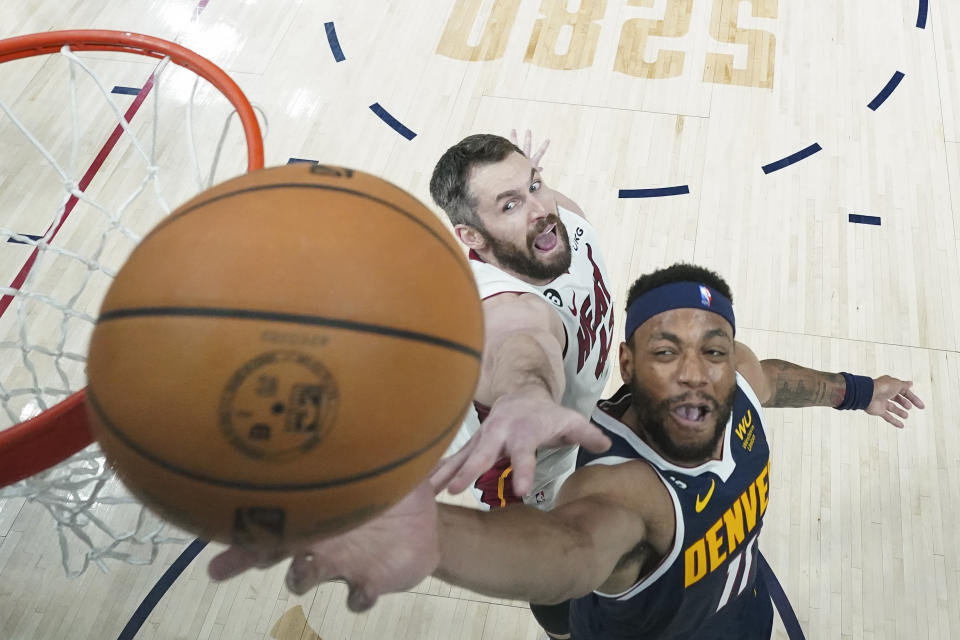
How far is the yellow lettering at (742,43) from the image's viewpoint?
4488 millimetres

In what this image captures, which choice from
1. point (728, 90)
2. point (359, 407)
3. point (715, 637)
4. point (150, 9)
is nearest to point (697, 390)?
point (715, 637)

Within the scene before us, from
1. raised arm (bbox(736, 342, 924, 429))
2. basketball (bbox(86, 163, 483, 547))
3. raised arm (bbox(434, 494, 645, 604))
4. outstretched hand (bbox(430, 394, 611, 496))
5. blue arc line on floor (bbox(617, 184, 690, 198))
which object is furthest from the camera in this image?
blue arc line on floor (bbox(617, 184, 690, 198))

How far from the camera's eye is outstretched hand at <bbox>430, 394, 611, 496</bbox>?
4.54ft

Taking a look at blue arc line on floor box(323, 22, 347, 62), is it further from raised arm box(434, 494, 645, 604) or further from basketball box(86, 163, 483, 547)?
basketball box(86, 163, 483, 547)

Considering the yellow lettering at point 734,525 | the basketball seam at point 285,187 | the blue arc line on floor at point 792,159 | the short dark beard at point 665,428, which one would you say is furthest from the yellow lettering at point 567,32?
the basketball seam at point 285,187

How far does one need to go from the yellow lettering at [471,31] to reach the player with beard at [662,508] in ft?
8.25

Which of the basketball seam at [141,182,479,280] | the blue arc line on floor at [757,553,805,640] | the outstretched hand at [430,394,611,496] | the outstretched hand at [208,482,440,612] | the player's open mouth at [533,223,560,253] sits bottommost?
the blue arc line on floor at [757,553,805,640]

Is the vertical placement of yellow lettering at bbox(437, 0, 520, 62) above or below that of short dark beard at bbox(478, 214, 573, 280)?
below

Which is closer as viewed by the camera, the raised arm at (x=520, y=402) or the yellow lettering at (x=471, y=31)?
the raised arm at (x=520, y=402)

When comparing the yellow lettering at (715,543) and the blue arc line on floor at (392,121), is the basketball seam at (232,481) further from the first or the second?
the blue arc line on floor at (392,121)

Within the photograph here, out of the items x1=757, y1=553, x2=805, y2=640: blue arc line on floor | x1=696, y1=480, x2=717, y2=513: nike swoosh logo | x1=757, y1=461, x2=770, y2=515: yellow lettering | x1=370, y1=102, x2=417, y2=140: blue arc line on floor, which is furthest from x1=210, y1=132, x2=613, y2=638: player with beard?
x1=370, y1=102, x2=417, y2=140: blue arc line on floor

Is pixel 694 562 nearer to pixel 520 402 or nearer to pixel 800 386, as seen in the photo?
pixel 520 402

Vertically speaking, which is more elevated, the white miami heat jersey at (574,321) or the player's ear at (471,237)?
the player's ear at (471,237)

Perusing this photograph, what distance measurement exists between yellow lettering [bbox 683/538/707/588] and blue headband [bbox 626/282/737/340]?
1.91 ft
